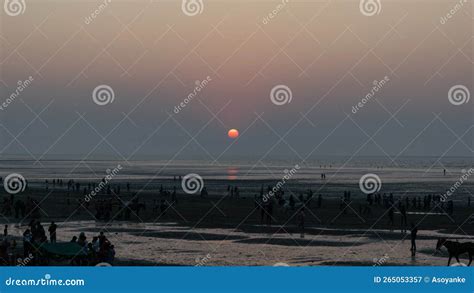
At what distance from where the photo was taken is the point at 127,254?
30.1 m

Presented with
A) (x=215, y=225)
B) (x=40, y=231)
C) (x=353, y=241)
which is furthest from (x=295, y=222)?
(x=40, y=231)

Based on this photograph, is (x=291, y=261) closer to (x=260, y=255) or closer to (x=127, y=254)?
(x=260, y=255)
